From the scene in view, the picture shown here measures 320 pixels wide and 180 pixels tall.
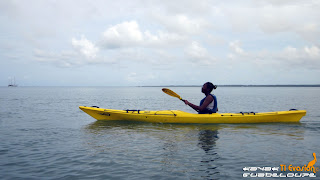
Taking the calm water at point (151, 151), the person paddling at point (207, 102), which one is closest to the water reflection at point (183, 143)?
the calm water at point (151, 151)

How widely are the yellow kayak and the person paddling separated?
0.27m

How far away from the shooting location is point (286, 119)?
47.3ft

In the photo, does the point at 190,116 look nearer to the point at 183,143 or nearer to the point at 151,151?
the point at 183,143

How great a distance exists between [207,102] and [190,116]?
1.25 meters

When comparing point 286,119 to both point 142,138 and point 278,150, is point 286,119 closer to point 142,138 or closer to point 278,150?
point 278,150

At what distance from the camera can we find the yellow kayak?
13.2 m

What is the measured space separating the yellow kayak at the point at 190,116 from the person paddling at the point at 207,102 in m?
0.27

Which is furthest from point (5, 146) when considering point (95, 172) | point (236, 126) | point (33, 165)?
point (236, 126)

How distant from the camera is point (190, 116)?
43.6 feet

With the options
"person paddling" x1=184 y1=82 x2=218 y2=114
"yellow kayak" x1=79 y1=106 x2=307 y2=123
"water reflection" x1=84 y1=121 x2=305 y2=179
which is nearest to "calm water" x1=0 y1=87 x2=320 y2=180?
"water reflection" x1=84 y1=121 x2=305 y2=179

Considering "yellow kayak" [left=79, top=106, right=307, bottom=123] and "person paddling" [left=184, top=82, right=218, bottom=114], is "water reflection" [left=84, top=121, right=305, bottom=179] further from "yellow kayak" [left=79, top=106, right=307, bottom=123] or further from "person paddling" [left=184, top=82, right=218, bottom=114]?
"person paddling" [left=184, top=82, right=218, bottom=114]

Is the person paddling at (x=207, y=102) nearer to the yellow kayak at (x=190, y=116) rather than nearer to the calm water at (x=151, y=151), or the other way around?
the yellow kayak at (x=190, y=116)

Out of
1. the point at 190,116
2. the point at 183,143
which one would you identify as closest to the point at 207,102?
the point at 190,116

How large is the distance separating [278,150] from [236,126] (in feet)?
16.2
